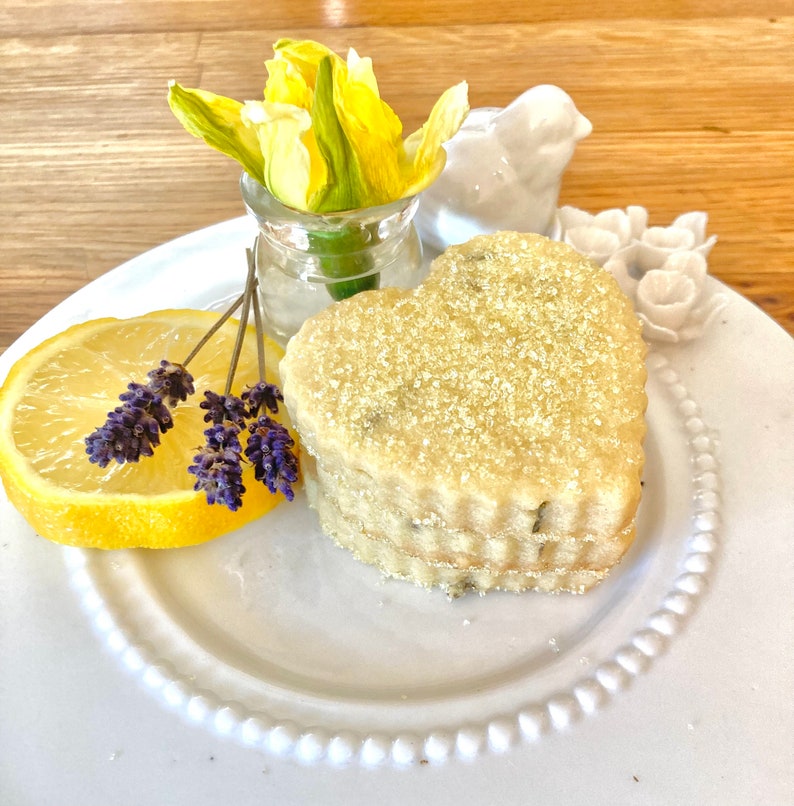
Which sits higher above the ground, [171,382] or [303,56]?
[303,56]

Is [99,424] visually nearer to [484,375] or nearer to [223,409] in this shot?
[223,409]

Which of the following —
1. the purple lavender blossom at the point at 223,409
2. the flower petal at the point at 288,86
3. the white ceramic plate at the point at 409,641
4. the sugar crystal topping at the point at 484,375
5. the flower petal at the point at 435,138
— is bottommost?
the white ceramic plate at the point at 409,641

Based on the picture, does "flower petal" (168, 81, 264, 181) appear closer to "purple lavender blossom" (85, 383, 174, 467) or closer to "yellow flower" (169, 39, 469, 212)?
"yellow flower" (169, 39, 469, 212)

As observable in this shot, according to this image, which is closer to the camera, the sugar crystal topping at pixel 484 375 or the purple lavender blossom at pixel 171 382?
the sugar crystal topping at pixel 484 375

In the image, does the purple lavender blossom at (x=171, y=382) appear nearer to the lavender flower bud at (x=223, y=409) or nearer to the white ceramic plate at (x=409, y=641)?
the lavender flower bud at (x=223, y=409)

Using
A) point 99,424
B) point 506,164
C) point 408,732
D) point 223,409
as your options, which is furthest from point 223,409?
point 506,164

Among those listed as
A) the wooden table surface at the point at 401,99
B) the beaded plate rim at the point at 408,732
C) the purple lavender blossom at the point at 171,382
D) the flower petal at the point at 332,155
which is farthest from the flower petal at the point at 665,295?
the purple lavender blossom at the point at 171,382
